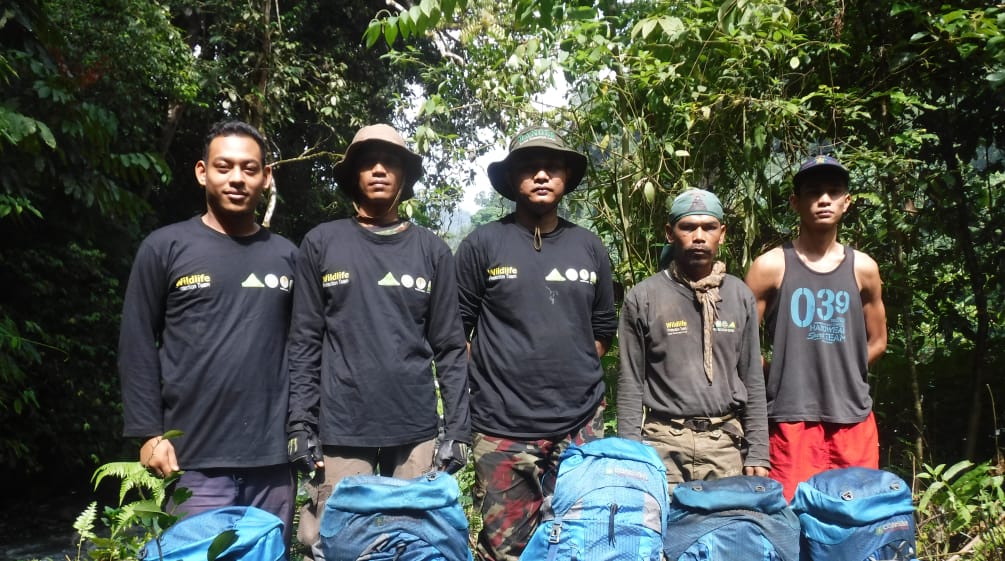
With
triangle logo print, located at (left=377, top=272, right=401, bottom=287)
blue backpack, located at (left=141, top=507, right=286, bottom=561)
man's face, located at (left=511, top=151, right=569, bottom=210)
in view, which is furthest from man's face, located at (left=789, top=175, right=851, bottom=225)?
blue backpack, located at (left=141, top=507, right=286, bottom=561)

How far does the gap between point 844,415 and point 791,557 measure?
1.05 metres

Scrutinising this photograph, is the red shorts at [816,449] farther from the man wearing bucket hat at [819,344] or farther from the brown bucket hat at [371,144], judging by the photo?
the brown bucket hat at [371,144]

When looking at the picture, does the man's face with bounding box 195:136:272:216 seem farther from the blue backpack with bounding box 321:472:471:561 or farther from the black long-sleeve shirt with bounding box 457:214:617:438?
the blue backpack with bounding box 321:472:471:561

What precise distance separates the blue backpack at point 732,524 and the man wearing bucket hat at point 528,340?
0.74 meters

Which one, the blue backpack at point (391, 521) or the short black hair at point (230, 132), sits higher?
the short black hair at point (230, 132)

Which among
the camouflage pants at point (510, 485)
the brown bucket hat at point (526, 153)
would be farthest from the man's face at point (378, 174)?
the camouflage pants at point (510, 485)

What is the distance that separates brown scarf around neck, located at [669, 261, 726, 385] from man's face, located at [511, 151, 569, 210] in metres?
0.63

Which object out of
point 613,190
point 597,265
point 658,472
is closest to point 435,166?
point 613,190

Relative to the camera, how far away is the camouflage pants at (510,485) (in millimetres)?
2932

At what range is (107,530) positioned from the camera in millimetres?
7668

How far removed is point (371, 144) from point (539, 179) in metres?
0.70

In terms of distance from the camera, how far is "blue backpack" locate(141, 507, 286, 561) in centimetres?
213

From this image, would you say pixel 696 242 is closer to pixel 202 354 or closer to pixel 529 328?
pixel 529 328

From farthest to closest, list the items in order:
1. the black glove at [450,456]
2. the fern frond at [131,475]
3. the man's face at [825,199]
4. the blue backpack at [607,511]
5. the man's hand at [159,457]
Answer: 1. the man's face at [825,199]
2. the black glove at [450,456]
3. the man's hand at [159,457]
4. the blue backpack at [607,511]
5. the fern frond at [131,475]
